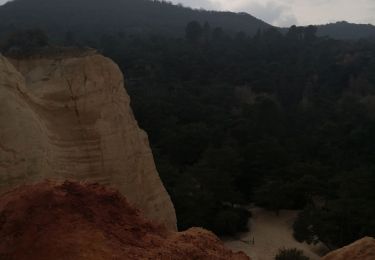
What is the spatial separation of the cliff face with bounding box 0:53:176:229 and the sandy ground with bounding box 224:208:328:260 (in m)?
13.2

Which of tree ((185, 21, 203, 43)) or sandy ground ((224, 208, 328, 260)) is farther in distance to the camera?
tree ((185, 21, 203, 43))

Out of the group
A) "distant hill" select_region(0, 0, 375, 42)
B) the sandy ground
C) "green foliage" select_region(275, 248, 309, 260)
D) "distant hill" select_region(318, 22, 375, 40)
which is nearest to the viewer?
"green foliage" select_region(275, 248, 309, 260)

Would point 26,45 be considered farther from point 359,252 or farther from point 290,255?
point 290,255

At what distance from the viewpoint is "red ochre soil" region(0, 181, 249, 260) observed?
458 cm

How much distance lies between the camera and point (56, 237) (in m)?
4.66

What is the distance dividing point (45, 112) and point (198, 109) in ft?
122

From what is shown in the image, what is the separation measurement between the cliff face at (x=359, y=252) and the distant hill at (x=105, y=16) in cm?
8545

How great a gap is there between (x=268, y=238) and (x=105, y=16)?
347 ft

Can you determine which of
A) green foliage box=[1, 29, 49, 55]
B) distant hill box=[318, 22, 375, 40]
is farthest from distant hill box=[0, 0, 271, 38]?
green foliage box=[1, 29, 49, 55]

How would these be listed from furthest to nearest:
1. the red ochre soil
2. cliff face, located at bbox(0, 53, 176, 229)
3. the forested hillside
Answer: the forested hillside < cliff face, located at bbox(0, 53, 176, 229) < the red ochre soil

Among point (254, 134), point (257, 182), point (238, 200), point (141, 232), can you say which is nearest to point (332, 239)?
point (238, 200)

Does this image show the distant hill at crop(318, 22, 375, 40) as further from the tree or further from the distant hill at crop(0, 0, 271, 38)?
the tree

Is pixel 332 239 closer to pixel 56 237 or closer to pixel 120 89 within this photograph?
pixel 120 89

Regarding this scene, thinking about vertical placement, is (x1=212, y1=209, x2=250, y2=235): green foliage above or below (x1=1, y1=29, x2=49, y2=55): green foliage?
below
